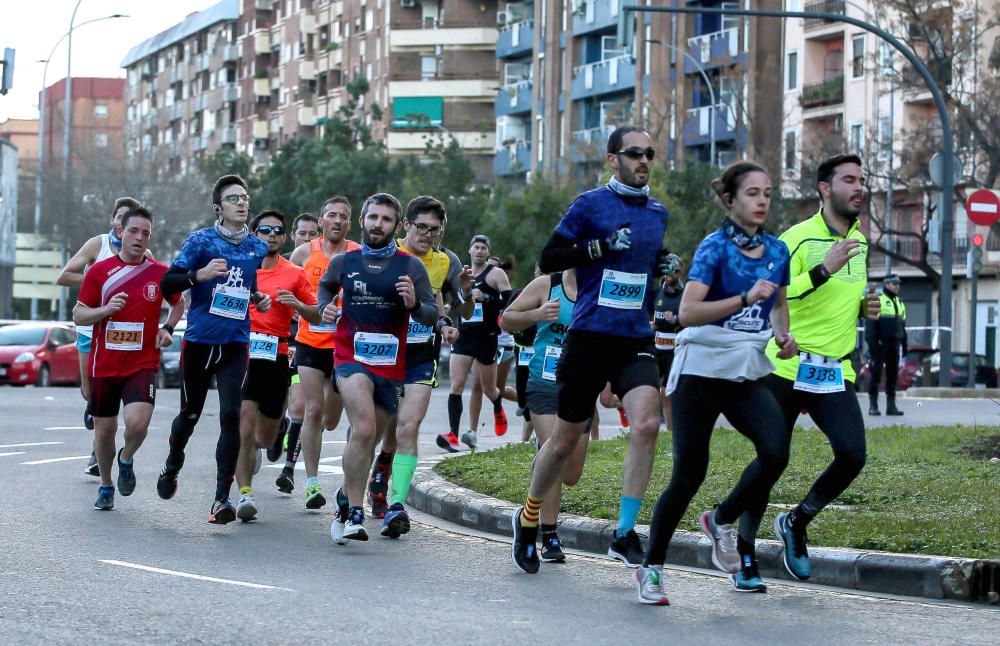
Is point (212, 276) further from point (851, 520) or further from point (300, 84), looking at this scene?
point (300, 84)

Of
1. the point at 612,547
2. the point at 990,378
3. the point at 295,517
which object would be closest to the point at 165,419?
the point at 295,517

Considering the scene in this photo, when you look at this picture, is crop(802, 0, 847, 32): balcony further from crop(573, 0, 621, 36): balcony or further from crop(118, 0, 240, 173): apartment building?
crop(118, 0, 240, 173): apartment building

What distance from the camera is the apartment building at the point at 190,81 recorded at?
127188mm

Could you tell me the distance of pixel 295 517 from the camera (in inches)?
500

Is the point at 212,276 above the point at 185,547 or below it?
above

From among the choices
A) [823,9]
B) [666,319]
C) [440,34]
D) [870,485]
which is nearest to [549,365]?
[870,485]

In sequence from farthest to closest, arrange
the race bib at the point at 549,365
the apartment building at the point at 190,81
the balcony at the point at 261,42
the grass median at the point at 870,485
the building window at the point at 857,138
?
the apartment building at the point at 190,81
the balcony at the point at 261,42
the building window at the point at 857,138
the race bib at the point at 549,365
the grass median at the point at 870,485

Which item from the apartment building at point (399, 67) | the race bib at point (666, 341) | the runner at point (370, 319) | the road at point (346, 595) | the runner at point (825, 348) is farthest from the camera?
the apartment building at point (399, 67)

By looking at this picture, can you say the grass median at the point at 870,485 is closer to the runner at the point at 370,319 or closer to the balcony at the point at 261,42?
the runner at the point at 370,319

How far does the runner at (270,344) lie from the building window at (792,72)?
60.3 m

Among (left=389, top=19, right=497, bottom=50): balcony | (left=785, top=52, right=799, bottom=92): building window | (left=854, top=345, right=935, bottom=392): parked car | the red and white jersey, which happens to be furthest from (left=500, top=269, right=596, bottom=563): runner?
(left=389, top=19, right=497, bottom=50): balcony

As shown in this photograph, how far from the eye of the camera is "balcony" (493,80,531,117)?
8781 cm

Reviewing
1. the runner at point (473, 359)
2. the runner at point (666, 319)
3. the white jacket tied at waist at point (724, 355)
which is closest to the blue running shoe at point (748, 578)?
the white jacket tied at waist at point (724, 355)

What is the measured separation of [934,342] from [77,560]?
39663mm
